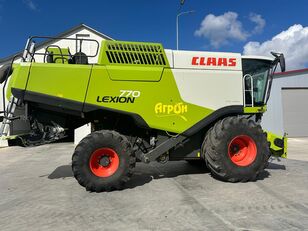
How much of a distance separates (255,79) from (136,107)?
292 cm

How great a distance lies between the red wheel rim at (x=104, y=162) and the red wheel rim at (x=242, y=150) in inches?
92.4

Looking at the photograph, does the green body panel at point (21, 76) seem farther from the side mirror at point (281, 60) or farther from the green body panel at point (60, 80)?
the side mirror at point (281, 60)

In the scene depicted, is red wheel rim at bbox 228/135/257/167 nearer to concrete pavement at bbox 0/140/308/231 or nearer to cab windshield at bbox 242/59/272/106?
concrete pavement at bbox 0/140/308/231

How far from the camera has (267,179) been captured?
6875 millimetres

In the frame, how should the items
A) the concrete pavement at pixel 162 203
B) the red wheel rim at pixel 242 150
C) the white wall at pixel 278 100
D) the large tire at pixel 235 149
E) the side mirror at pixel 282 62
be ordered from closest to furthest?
the concrete pavement at pixel 162 203 → the large tire at pixel 235 149 → the red wheel rim at pixel 242 150 → the side mirror at pixel 282 62 → the white wall at pixel 278 100

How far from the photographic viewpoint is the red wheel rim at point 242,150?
6703 mm

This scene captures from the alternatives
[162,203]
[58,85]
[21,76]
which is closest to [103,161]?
[162,203]

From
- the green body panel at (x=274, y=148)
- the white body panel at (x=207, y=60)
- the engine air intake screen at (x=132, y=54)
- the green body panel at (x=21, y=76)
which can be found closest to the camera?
the green body panel at (x=21, y=76)

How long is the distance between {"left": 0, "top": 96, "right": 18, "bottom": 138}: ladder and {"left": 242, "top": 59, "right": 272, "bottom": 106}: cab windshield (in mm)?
4752

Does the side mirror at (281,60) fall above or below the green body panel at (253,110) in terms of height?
above

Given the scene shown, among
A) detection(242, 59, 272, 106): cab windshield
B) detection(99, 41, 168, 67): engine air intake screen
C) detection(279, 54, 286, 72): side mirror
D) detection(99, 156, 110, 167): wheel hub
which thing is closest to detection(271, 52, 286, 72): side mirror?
detection(279, 54, 286, 72): side mirror

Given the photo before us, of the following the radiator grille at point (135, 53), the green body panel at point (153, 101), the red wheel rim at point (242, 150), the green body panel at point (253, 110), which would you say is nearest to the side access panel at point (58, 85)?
the green body panel at point (153, 101)

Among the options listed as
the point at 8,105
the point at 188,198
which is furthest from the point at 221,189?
the point at 8,105

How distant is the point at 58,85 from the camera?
592 cm
